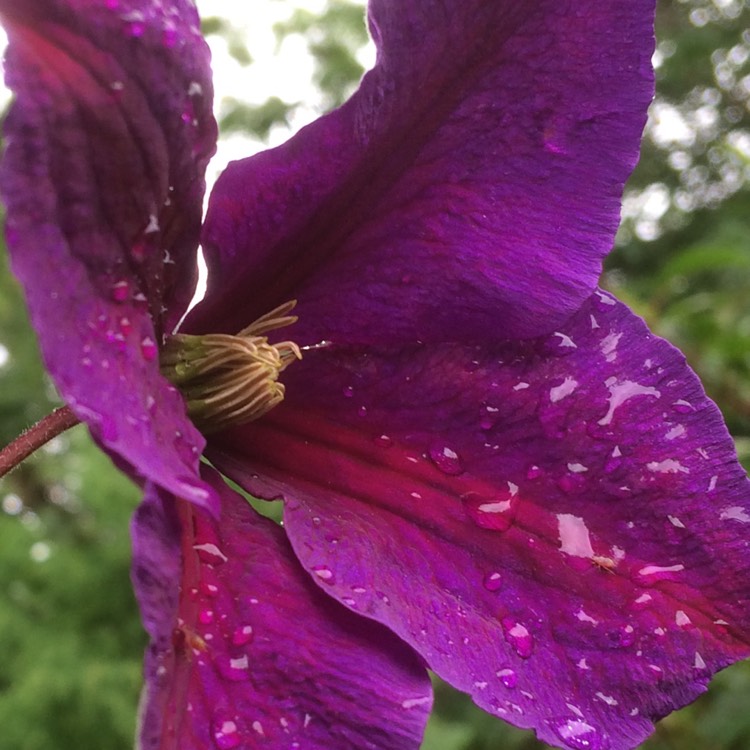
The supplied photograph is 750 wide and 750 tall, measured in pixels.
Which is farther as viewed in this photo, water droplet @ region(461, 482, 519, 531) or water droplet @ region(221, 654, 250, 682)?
water droplet @ region(461, 482, 519, 531)

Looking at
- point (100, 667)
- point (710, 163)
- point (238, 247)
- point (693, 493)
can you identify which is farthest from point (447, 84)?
point (710, 163)

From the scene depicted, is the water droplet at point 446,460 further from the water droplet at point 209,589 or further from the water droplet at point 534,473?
the water droplet at point 209,589

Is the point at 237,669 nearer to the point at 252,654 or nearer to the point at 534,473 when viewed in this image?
the point at 252,654

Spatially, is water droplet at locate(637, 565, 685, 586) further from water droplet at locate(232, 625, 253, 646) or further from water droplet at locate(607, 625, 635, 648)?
water droplet at locate(232, 625, 253, 646)

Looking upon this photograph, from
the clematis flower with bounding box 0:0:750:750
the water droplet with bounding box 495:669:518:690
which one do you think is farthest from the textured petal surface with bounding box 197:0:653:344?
the water droplet with bounding box 495:669:518:690

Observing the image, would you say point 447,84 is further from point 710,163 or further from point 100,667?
point 710,163

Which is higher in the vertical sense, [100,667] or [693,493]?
[693,493]

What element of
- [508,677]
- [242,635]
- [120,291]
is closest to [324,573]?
[242,635]
